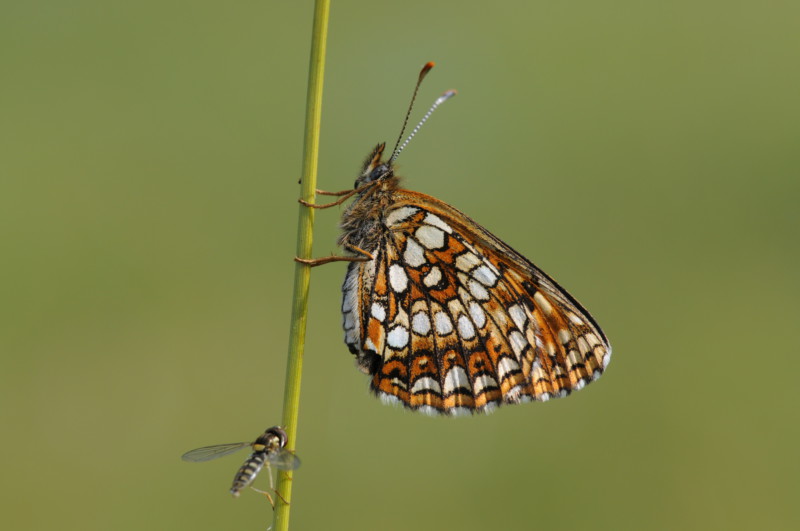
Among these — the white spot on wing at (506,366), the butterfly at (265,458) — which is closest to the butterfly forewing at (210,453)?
the butterfly at (265,458)

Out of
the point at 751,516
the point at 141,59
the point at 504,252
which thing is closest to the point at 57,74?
the point at 141,59

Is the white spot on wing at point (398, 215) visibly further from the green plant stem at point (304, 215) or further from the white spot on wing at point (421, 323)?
the green plant stem at point (304, 215)

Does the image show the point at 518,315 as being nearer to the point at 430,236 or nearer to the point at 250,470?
the point at 430,236

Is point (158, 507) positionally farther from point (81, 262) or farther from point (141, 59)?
point (141, 59)

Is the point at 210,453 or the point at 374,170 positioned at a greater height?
the point at 374,170

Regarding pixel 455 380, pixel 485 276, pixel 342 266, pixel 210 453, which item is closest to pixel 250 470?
pixel 210 453

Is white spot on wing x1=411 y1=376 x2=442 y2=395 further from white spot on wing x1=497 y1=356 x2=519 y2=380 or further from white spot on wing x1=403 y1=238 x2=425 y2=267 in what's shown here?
white spot on wing x1=403 y1=238 x2=425 y2=267
